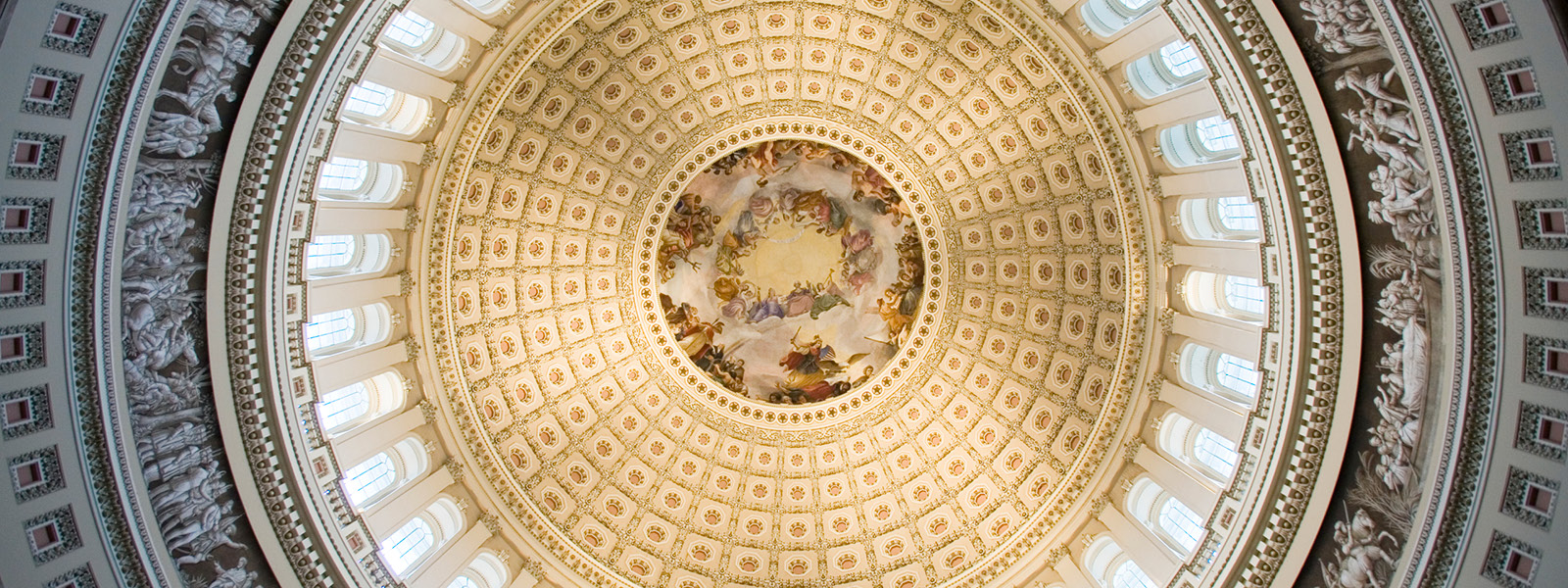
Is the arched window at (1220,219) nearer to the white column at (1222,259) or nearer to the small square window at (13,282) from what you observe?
the white column at (1222,259)

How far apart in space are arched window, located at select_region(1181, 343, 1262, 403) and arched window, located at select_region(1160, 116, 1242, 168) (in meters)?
4.18

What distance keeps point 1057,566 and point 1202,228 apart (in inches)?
363

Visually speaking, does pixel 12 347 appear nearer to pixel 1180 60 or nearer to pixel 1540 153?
pixel 1180 60

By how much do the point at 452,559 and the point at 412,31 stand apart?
466 inches

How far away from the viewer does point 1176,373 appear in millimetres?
20500

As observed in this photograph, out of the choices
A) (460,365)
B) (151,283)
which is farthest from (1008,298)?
(151,283)

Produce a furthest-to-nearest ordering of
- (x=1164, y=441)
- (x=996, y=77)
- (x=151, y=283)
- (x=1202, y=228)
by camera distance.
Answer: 1. (x=996, y=77)
2. (x=1164, y=441)
3. (x=1202, y=228)
4. (x=151, y=283)

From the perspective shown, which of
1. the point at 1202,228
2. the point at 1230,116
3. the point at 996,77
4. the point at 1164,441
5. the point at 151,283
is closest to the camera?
the point at 151,283

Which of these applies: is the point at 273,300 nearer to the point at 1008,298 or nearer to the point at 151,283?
the point at 151,283

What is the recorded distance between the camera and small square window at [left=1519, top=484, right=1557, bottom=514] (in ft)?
40.8

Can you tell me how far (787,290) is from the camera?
2872 centimetres

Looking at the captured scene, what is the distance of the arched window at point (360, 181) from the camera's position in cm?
1842

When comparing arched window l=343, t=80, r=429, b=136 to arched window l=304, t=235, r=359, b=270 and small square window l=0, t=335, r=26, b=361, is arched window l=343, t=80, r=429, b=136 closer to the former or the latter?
arched window l=304, t=235, r=359, b=270

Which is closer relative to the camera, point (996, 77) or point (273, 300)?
point (273, 300)
